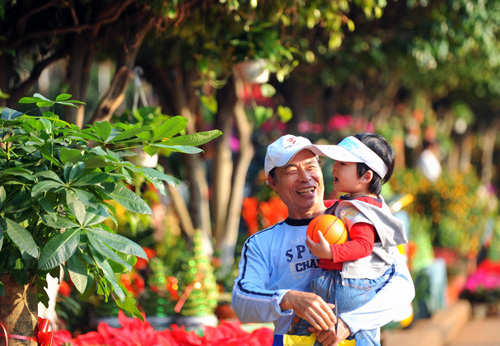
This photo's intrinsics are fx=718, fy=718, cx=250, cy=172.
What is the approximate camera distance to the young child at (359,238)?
8.93ft

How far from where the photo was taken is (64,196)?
102 inches

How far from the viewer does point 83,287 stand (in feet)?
8.46

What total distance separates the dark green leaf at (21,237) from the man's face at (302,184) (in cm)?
107

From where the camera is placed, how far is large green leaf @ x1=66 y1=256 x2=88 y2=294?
8.39 ft

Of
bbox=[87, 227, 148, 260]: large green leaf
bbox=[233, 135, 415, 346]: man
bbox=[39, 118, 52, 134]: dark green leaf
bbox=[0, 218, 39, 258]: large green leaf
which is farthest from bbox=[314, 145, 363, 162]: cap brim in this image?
bbox=[0, 218, 39, 258]: large green leaf

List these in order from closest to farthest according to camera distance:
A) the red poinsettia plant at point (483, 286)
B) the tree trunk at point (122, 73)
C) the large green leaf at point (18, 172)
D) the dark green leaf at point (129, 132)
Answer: the large green leaf at point (18, 172) < the dark green leaf at point (129, 132) < the tree trunk at point (122, 73) < the red poinsettia plant at point (483, 286)

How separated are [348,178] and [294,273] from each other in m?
0.44

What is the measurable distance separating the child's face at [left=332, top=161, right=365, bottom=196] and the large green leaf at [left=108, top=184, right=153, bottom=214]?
2.68 ft

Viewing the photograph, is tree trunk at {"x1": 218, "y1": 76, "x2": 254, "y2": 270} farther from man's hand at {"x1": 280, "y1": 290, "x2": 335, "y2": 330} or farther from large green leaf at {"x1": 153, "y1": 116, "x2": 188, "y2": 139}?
man's hand at {"x1": 280, "y1": 290, "x2": 335, "y2": 330}

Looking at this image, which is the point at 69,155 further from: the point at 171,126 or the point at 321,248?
the point at 321,248

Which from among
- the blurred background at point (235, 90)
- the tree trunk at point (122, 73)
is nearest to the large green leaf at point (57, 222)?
the blurred background at point (235, 90)

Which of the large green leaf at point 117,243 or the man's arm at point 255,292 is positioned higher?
the large green leaf at point 117,243

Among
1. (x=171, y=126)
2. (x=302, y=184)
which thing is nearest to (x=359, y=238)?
(x=302, y=184)

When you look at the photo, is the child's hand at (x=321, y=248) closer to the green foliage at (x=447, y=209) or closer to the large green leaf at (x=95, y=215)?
the large green leaf at (x=95, y=215)
